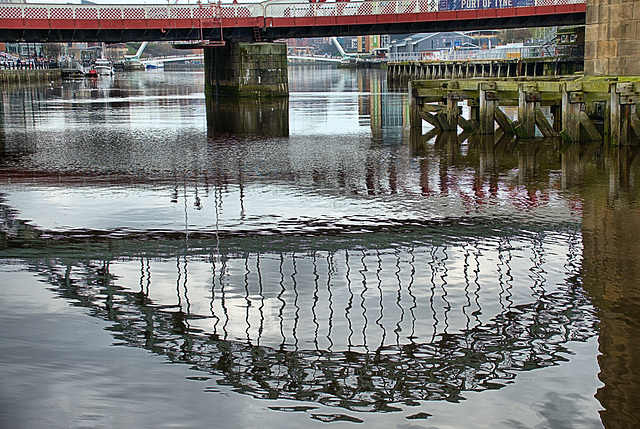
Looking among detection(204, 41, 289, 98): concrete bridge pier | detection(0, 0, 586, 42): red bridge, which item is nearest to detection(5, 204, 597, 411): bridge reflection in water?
detection(0, 0, 586, 42): red bridge

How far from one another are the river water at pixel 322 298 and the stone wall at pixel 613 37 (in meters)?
9.58

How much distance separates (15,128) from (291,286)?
104ft

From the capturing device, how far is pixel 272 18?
2623 inches

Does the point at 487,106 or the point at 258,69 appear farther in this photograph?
the point at 258,69

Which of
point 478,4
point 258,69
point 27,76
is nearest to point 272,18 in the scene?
point 258,69

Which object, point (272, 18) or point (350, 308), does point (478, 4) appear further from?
point (350, 308)

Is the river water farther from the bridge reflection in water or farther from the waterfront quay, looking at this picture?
the waterfront quay

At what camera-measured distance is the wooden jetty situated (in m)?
25.4

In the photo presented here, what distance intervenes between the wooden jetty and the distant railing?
1282 inches

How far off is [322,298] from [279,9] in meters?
58.6

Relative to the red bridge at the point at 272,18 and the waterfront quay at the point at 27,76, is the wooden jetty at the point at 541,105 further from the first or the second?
the waterfront quay at the point at 27,76

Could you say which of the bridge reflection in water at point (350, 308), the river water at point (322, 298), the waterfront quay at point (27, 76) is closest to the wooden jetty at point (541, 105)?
the river water at point (322, 298)

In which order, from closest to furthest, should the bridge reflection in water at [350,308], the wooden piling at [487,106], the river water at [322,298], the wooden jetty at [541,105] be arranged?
the river water at [322,298]
the bridge reflection in water at [350,308]
the wooden jetty at [541,105]
the wooden piling at [487,106]

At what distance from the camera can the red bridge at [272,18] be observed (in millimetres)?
63781
